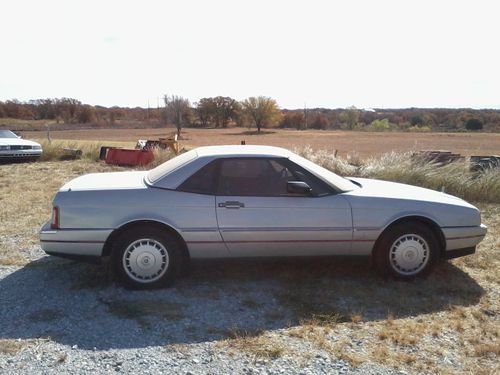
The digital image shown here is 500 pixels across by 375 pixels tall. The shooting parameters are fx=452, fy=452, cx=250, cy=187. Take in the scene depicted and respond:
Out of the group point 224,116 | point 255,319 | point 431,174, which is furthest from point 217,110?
point 255,319

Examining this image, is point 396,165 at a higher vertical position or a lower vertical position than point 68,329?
higher

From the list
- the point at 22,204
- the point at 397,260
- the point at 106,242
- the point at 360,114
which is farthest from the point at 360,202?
the point at 360,114

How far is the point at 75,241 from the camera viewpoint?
13.6 feet

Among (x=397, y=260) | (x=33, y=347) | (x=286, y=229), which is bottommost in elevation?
(x=33, y=347)

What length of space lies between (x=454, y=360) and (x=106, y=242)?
9.89ft

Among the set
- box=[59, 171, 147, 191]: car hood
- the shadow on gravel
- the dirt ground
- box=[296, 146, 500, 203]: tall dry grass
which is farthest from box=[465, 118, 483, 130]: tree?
box=[59, 171, 147, 191]: car hood

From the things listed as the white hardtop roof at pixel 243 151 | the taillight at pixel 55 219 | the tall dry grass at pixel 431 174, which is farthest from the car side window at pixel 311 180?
the tall dry grass at pixel 431 174

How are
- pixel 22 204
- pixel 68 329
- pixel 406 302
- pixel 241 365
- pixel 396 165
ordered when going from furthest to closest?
pixel 396 165, pixel 22 204, pixel 406 302, pixel 68 329, pixel 241 365

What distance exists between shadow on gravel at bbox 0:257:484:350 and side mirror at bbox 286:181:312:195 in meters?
0.68

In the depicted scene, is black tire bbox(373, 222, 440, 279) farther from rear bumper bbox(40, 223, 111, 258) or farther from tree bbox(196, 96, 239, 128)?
tree bbox(196, 96, 239, 128)

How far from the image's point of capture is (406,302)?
4.07 metres

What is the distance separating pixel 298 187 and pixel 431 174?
6282 mm

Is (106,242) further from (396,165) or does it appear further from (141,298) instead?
(396,165)

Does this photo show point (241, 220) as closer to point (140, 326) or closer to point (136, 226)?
point (136, 226)
